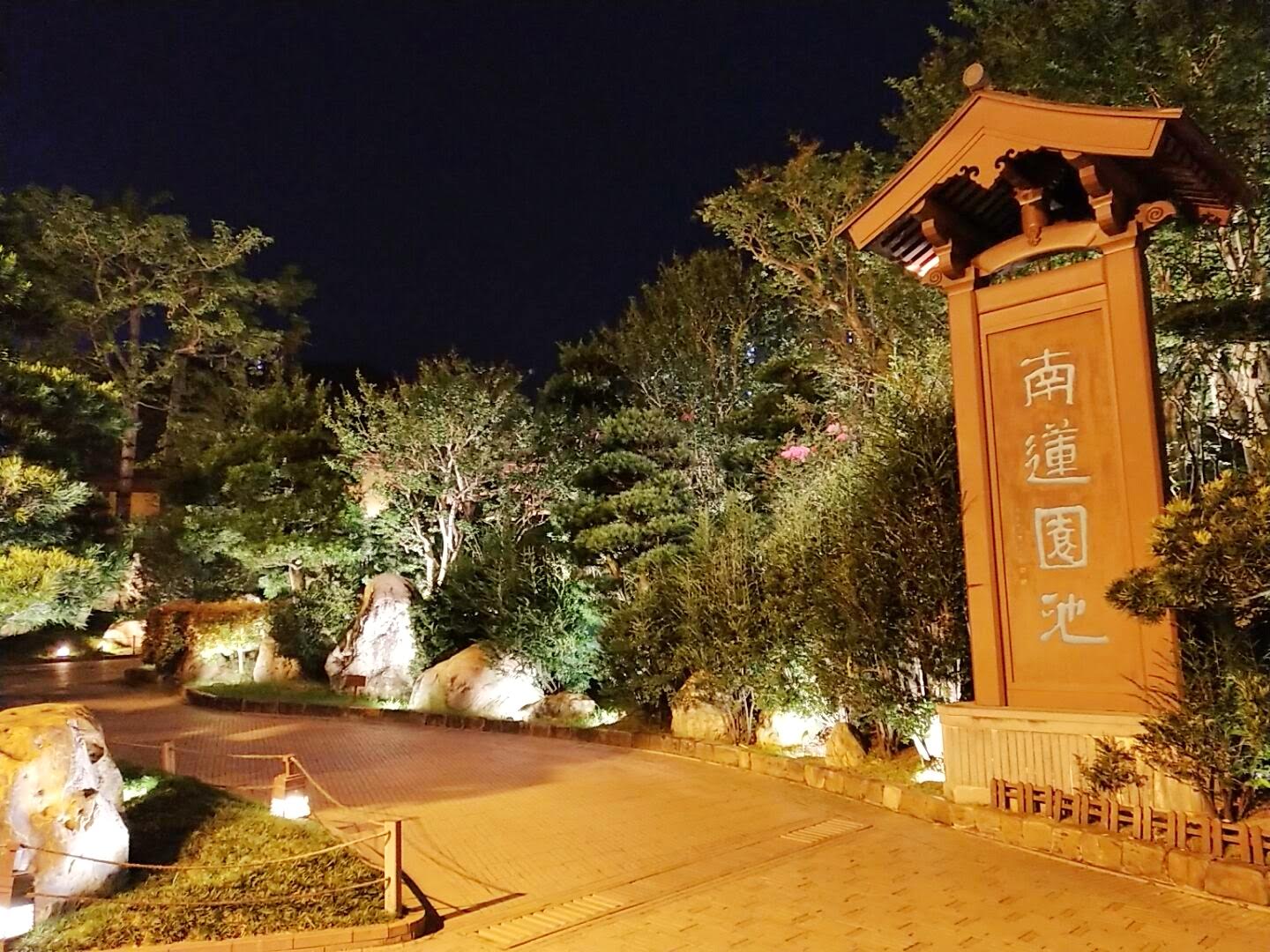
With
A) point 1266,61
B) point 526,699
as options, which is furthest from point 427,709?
point 1266,61

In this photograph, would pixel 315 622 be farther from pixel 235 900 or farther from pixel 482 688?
pixel 235 900

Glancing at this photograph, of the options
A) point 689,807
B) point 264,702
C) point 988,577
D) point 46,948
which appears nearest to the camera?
point 46,948

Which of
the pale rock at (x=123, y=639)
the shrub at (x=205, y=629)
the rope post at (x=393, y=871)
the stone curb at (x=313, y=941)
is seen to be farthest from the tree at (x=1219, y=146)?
the pale rock at (x=123, y=639)

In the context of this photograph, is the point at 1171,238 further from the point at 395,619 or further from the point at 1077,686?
the point at 395,619

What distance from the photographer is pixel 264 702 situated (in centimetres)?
1728

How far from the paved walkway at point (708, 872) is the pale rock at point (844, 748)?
52cm

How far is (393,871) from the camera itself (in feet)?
18.8

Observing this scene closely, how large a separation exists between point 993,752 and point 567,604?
876 cm

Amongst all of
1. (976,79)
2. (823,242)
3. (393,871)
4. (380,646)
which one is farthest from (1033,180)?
(380,646)

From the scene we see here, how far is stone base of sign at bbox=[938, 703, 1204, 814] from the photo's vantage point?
21.8 ft

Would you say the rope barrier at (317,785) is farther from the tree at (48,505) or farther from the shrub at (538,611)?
the shrub at (538,611)

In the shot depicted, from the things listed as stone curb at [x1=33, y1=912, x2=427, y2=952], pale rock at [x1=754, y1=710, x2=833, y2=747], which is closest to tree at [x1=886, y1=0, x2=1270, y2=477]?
pale rock at [x1=754, y1=710, x2=833, y2=747]

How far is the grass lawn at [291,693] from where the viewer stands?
1725cm

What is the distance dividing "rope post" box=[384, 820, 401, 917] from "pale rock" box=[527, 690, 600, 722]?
8669 millimetres
